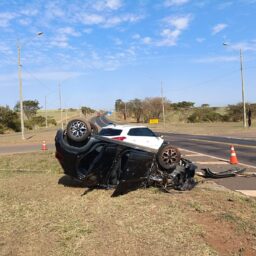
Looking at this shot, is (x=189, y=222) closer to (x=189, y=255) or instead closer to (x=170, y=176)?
(x=189, y=255)

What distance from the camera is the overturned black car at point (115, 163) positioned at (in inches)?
348

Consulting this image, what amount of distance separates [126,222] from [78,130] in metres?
3.41

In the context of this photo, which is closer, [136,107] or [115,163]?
[115,163]

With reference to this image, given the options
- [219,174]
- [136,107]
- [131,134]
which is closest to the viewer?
[219,174]

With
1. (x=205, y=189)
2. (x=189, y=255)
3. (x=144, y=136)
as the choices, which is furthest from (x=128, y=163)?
(x=144, y=136)

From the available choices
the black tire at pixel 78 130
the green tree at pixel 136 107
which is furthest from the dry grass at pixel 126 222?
the green tree at pixel 136 107

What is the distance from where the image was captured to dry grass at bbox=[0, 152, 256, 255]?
5.45m

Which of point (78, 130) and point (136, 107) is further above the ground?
point (136, 107)

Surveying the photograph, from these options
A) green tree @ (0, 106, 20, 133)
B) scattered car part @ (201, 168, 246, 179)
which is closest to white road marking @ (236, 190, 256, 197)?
scattered car part @ (201, 168, 246, 179)

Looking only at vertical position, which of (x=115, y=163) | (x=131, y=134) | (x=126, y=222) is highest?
(x=131, y=134)

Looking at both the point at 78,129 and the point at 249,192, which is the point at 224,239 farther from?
the point at 78,129

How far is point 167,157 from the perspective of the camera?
9.55 meters

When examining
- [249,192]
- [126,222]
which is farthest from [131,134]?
[126,222]

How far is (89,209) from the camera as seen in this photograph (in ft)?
25.0
